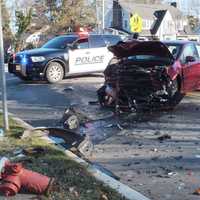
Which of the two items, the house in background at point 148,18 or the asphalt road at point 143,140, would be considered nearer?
the asphalt road at point 143,140

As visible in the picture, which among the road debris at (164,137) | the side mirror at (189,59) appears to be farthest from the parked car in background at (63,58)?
the road debris at (164,137)

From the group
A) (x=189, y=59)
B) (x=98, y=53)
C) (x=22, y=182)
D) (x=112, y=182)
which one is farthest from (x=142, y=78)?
(x=98, y=53)

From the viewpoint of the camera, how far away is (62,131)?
993cm

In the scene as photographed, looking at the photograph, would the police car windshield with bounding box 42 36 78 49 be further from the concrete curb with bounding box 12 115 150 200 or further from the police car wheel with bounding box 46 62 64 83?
the concrete curb with bounding box 12 115 150 200

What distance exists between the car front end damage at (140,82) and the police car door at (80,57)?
729 cm

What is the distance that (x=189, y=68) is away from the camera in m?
14.3

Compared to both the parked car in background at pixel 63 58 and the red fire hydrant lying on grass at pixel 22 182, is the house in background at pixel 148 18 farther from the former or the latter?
the red fire hydrant lying on grass at pixel 22 182

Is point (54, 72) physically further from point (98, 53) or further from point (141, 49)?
point (141, 49)

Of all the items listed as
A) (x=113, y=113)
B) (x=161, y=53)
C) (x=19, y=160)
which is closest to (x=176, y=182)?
(x=19, y=160)

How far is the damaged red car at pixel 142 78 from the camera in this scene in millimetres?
12750

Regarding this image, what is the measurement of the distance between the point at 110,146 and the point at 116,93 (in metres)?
3.56

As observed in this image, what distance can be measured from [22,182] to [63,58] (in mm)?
13910

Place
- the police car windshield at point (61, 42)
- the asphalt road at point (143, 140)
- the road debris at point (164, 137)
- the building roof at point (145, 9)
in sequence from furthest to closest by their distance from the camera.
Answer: the building roof at point (145, 9)
the police car windshield at point (61, 42)
the road debris at point (164, 137)
the asphalt road at point (143, 140)

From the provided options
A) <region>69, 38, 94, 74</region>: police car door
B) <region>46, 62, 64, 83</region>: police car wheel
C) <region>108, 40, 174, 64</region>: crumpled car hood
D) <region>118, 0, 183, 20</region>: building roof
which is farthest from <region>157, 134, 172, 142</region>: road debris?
<region>118, 0, 183, 20</region>: building roof
